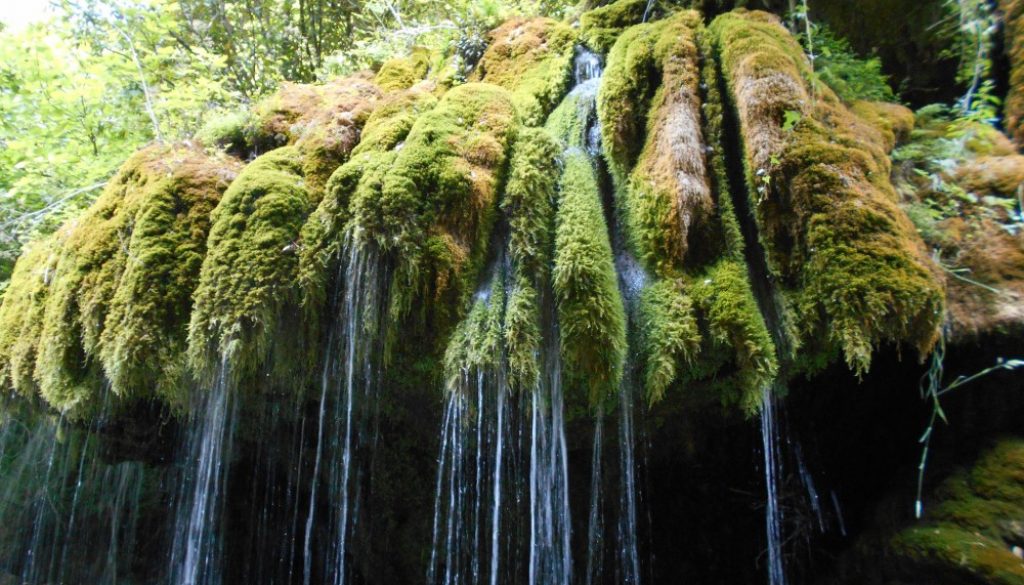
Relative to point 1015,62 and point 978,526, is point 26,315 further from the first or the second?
point 1015,62

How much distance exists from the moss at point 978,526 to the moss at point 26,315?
5.82 metres

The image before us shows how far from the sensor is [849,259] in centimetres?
262

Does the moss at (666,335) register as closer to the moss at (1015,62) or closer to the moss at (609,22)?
the moss at (609,22)

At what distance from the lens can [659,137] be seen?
3.24 m

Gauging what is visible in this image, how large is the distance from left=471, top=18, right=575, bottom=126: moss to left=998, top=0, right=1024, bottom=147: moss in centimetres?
300

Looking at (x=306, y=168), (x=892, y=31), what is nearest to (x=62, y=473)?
(x=306, y=168)

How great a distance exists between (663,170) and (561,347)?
119 centimetres

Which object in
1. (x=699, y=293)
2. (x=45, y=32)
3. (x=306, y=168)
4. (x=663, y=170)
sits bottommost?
(x=699, y=293)

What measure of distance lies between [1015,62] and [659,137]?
8.84 ft

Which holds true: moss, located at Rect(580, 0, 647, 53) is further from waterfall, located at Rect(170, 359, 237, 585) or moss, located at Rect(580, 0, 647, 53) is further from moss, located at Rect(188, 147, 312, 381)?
waterfall, located at Rect(170, 359, 237, 585)

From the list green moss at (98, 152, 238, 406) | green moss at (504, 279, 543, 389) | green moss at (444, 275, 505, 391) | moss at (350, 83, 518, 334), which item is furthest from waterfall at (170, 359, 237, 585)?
green moss at (504, 279, 543, 389)

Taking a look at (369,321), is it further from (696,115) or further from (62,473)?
(62,473)

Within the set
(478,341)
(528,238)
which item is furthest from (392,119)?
(478,341)

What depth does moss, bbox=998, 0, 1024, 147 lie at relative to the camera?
361 cm
